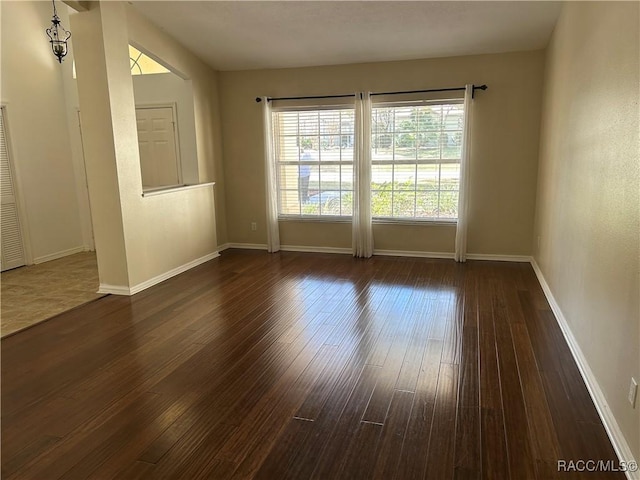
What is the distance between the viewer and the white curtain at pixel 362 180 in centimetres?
550

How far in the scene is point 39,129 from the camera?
18.5 ft

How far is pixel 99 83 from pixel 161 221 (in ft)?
4.86

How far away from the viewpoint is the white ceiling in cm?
422

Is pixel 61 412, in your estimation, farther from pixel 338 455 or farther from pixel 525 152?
pixel 525 152

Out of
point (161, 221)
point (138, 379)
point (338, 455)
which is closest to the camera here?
point (338, 455)

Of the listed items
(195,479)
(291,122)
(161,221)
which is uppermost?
(291,122)

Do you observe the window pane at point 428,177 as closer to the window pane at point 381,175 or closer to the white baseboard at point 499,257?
the window pane at point 381,175

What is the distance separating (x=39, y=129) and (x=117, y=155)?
2.31 metres

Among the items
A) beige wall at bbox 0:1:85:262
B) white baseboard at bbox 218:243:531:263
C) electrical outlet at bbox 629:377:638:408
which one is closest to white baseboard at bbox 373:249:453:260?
white baseboard at bbox 218:243:531:263

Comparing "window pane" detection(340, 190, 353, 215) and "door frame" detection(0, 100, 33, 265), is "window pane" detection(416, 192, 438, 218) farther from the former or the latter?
"door frame" detection(0, 100, 33, 265)

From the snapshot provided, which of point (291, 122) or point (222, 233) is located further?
point (222, 233)

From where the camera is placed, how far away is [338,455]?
6.56ft

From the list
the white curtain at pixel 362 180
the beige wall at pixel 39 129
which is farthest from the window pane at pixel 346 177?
the beige wall at pixel 39 129

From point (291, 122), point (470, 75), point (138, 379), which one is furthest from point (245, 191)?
point (138, 379)
